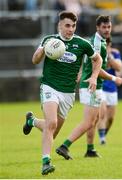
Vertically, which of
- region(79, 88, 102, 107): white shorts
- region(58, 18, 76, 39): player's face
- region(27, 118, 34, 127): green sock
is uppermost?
region(58, 18, 76, 39): player's face

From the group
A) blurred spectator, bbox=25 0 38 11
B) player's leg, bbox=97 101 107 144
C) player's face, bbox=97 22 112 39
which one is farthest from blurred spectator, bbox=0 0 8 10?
player's face, bbox=97 22 112 39

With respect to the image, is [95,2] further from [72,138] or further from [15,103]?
[72,138]

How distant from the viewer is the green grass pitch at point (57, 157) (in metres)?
12.7

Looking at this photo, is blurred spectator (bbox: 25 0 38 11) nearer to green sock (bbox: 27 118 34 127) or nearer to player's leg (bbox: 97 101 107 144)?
player's leg (bbox: 97 101 107 144)

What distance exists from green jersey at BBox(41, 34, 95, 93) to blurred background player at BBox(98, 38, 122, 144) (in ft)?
14.2

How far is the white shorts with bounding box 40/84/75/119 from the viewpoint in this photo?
13227 millimetres

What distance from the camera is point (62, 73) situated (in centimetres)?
1348

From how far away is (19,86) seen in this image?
31047mm

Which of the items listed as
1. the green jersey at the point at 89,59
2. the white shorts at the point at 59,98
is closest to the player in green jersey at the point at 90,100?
the green jersey at the point at 89,59

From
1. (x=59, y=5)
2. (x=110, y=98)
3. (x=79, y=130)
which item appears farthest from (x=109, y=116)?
(x=59, y=5)

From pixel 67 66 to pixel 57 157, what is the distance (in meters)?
2.42

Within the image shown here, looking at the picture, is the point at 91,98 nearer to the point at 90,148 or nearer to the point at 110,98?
the point at 90,148

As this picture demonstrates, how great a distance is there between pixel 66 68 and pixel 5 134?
8040 millimetres

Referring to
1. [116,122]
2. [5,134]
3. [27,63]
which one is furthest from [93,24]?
[5,134]
